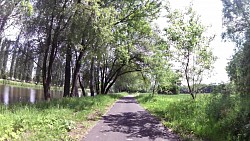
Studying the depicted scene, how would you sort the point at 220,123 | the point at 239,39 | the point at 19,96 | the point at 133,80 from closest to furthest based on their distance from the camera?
the point at 220,123 → the point at 239,39 → the point at 19,96 → the point at 133,80

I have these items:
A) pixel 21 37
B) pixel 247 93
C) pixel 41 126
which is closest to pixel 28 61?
pixel 21 37

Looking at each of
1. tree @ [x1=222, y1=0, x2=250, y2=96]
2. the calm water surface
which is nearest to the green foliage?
the calm water surface

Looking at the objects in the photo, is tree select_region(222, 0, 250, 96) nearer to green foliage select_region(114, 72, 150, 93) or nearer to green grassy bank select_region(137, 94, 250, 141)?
green grassy bank select_region(137, 94, 250, 141)

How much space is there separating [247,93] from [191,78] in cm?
762

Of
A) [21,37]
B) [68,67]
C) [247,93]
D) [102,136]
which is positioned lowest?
[102,136]

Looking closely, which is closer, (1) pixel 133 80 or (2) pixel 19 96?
(2) pixel 19 96

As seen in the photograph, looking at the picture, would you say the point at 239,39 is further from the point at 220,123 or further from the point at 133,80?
the point at 133,80

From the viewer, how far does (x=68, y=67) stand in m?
26.3

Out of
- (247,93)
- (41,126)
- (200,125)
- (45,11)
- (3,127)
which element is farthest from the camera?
(45,11)

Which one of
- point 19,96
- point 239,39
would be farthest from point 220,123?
point 19,96

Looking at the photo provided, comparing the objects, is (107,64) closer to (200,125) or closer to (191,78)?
(191,78)

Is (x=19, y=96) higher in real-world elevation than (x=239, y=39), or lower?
lower

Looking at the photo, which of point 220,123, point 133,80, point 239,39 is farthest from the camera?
point 133,80

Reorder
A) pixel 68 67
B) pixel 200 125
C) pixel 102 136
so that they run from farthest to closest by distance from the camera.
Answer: pixel 68 67 < pixel 200 125 < pixel 102 136
